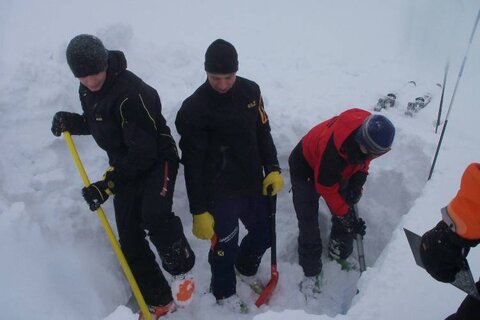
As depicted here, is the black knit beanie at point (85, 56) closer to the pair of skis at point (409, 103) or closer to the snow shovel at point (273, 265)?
the snow shovel at point (273, 265)

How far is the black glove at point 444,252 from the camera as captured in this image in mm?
1680

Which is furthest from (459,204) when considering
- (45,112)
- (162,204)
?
(45,112)

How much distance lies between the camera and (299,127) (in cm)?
481

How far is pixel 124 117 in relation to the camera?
8.68ft

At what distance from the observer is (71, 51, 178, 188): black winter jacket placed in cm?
264

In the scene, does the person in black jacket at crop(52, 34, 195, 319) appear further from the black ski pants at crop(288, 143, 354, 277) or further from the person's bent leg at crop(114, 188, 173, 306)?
the black ski pants at crop(288, 143, 354, 277)

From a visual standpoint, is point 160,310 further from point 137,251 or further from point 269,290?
point 269,290


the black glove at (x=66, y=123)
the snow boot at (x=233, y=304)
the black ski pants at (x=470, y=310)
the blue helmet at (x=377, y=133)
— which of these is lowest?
the snow boot at (x=233, y=304)

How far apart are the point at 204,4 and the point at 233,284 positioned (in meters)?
12.2

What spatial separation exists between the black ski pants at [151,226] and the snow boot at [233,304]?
638 millimetres

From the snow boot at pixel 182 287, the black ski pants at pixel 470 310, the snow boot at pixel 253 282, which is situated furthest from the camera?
the snow boot at pixel 253 282

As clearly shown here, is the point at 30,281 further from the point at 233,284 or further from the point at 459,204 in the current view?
the point at 459,204

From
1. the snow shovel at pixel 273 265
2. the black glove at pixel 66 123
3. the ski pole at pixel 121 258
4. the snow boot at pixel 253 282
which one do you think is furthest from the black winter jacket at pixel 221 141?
the snow boot at pixel 253 282

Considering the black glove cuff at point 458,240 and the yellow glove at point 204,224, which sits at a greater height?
the black glove cuff at point 458,240
